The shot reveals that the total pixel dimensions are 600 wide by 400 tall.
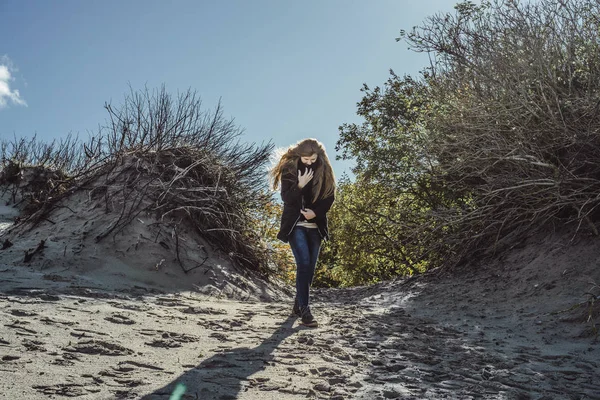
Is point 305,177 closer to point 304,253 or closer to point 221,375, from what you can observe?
point 304,253

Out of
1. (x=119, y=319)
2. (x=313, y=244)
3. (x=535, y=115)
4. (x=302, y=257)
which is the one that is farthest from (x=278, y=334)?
(x=535, y=115)

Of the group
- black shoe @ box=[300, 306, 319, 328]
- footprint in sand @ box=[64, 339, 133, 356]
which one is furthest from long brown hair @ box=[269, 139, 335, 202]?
footprint in sand @ box=[64, 339, 133, 356]

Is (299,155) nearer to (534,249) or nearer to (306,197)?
(306,197)

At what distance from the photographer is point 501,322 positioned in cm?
693

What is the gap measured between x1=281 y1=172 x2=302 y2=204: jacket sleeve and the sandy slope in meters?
1.36

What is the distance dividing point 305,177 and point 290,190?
22cm

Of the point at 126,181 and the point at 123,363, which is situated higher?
the point at 126,181

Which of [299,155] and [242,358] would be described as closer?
[242,358]

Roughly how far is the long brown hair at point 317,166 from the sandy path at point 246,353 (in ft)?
4.90

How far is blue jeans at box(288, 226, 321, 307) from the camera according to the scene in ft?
19.1

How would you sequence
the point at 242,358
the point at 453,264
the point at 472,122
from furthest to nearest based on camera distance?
the point at 453,264 < the point at 472,122 < the point at 242,358

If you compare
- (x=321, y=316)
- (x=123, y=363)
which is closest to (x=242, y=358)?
(x=123, y=363)

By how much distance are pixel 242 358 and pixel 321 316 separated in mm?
2666

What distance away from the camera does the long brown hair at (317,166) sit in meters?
5.95
